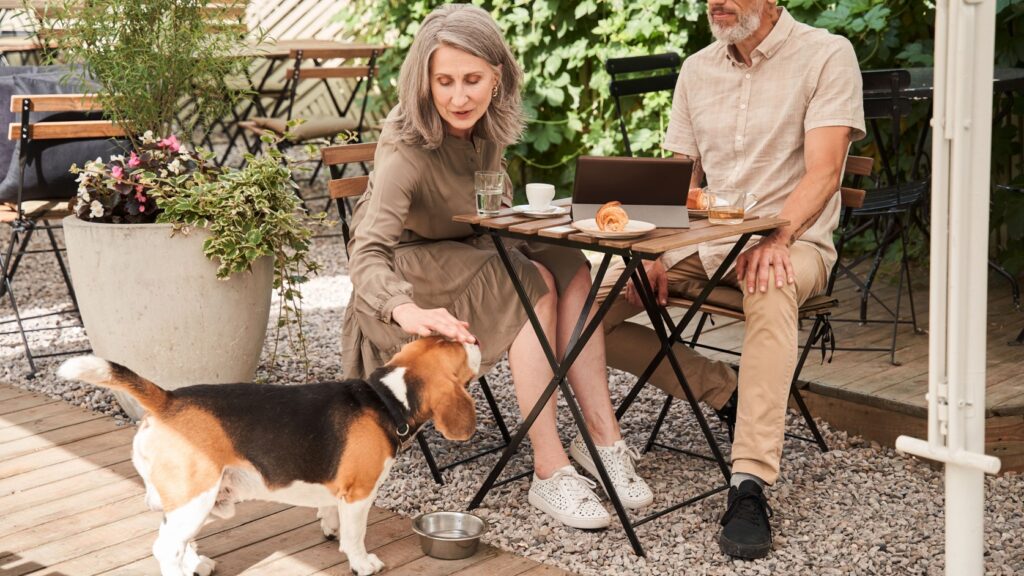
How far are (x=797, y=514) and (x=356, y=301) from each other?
1357 mm

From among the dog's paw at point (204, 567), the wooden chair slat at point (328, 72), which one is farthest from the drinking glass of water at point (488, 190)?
the wooden chair slat at point (328, 72)

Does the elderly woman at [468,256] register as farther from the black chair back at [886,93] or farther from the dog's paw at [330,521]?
the black chair back at [886,93]

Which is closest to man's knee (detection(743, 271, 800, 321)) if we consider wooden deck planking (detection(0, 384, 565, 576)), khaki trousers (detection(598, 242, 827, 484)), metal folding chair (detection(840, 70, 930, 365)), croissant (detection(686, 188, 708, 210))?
khaki trousers (detection(598, 242, 827, 484))

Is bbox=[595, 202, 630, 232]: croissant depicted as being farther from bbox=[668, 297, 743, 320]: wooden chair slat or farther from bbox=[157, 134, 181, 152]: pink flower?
bbox=[157, 134, 181, 152]: pink flower

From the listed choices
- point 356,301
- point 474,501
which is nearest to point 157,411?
point 356,301

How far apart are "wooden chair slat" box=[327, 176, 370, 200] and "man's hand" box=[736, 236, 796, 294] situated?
111 centimetres

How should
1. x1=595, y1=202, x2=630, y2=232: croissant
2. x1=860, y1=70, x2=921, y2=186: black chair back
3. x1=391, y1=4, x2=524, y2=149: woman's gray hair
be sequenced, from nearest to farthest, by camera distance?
x1=595, y1=202, x2=630, y2=232: croissant → x1=391, y1=4, x2=524, y2=149: woman's gray hair → x1=860, y1=70, x2=921, y2=186: black chair back

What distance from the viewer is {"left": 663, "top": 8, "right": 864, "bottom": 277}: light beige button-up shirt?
124 inches

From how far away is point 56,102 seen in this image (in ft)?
13.2

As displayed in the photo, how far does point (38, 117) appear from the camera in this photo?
4559 mm

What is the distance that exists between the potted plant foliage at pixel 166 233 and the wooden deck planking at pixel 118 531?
382 mm

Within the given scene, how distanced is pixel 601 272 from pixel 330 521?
0.96 metres

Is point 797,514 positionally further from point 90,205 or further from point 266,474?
point 90,205

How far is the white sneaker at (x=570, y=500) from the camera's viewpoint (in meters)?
2.92
